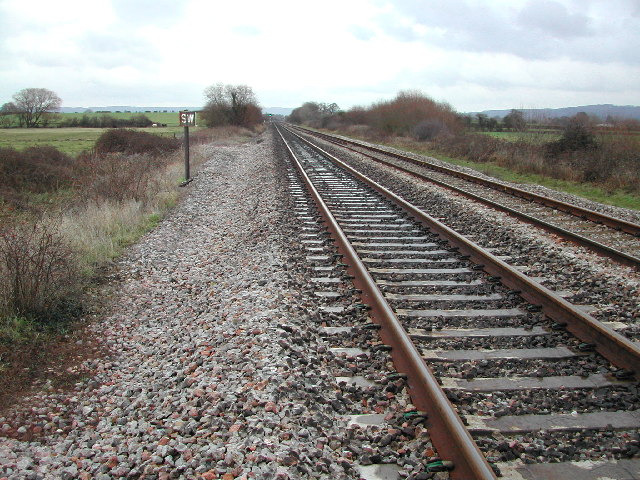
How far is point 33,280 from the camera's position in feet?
18.5

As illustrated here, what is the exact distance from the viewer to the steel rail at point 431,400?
8.96ft

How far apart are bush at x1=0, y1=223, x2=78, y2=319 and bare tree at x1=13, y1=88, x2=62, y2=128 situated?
231 ft

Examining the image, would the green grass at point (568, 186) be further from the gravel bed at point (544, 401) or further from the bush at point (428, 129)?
the bush at point (428, 129)

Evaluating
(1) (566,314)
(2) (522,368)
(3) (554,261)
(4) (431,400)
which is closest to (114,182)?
(3) (554,261)

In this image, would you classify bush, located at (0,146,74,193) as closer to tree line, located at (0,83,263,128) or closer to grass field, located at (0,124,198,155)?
grass field, located at (0,124,198,155)

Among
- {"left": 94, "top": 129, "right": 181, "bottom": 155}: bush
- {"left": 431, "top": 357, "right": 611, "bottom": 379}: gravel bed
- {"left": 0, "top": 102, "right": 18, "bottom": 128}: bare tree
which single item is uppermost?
{"left": 0, "top": 102, "right": 18, "bottom": 128}: bare tree

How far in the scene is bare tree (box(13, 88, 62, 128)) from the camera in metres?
66.8

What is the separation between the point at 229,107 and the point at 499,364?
197 feet

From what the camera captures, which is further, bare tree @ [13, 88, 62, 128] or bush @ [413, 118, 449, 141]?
bare tree @ [13, 88, 62, 128]

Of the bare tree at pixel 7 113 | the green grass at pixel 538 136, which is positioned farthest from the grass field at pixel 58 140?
the green grass at pixel 538 136

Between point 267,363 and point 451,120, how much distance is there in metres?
41.3

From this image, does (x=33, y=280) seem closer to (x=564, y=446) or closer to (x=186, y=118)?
(x=564, y=446)

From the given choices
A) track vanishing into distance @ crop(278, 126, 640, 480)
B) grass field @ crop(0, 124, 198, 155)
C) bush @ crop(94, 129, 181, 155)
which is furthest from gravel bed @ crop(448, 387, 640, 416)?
grass field @ crop(0, 124, 198, 155)

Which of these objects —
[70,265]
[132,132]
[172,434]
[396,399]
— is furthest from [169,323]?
[132,132]
